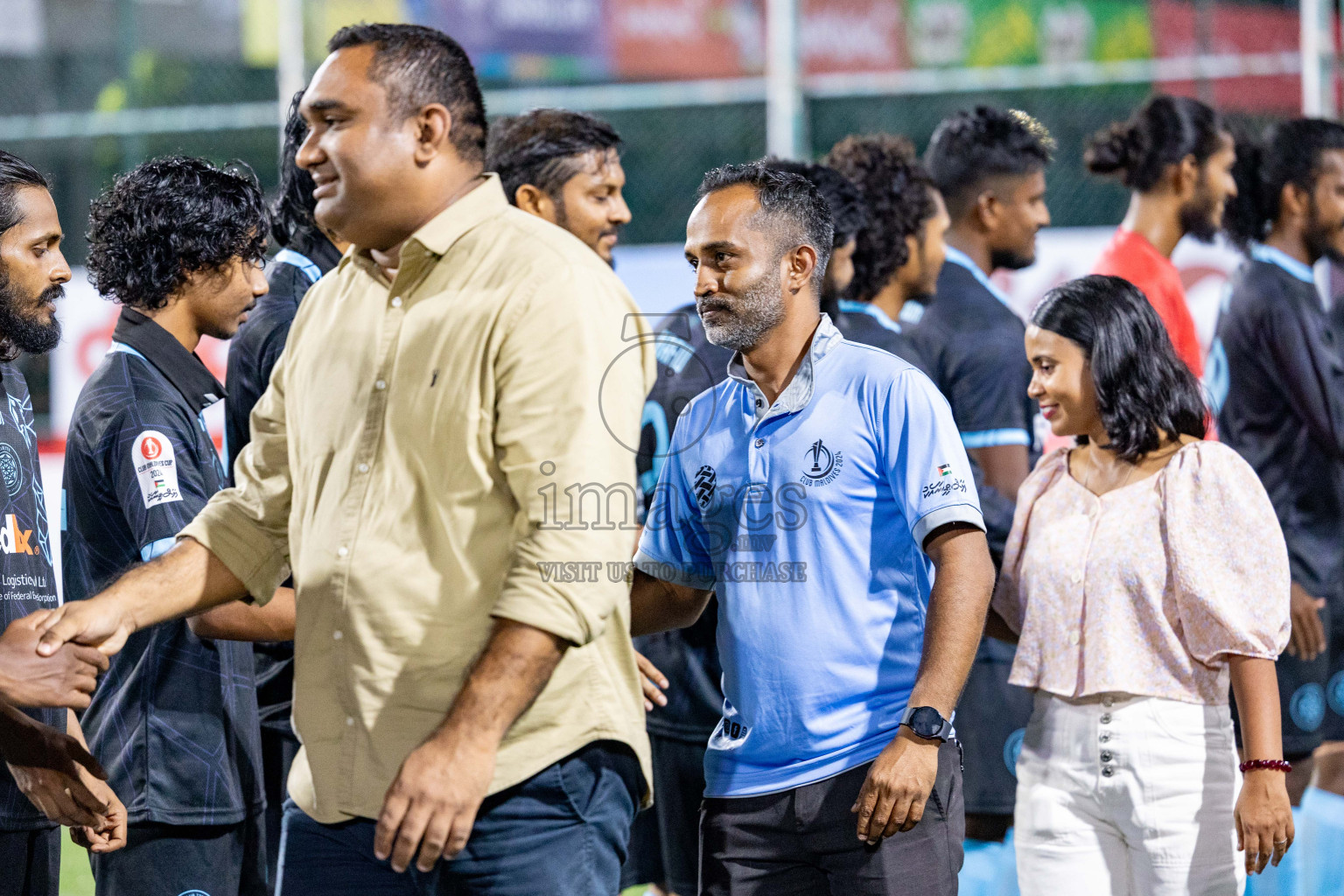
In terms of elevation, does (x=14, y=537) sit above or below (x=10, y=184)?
below

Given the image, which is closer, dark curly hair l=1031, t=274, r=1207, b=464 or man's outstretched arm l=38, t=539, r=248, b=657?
man's outstretched arm l=38, t=539, r=248, b=657

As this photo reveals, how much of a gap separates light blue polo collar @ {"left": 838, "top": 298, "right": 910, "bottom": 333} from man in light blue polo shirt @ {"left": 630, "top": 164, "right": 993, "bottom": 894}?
1.36 meters

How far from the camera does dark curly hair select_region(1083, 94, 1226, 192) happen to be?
5.65 metres

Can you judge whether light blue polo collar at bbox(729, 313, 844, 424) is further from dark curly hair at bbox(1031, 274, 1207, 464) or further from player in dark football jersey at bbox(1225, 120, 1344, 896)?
player in dark football jersey at bbox(1225, 120, 1344, 896)

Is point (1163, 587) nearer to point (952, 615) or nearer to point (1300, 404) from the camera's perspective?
point (952, 615)

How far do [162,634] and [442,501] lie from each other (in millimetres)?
1147

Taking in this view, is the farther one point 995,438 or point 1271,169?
point 1271,169

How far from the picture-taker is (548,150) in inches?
182

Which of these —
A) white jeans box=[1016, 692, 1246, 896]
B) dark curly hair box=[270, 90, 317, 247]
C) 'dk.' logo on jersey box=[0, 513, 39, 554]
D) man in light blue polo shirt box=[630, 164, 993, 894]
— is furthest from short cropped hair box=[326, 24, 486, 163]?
white jeans box=[1016, 692, 1246, 896]

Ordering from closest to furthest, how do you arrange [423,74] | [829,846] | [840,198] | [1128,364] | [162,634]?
[423,74]
[829,846]
[162,634]
[1128,364]
[840,198]

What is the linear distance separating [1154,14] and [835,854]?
1322 centimetres

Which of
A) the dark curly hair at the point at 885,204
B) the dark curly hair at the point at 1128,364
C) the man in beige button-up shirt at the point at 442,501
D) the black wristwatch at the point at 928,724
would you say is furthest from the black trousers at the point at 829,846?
the dark curly hair at the point at 885,204

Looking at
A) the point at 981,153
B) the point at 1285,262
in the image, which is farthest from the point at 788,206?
the point at 1285,262

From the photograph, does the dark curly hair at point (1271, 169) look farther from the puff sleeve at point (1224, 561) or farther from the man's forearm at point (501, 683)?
the man's forearm at point (501, 683)
